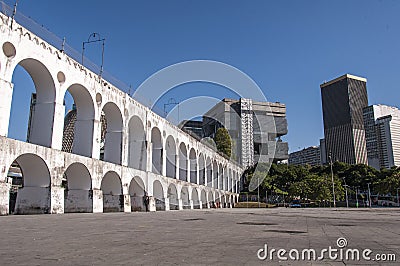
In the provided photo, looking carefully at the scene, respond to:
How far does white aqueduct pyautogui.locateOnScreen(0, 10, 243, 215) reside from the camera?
18.2m

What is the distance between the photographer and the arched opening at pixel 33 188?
19344mm

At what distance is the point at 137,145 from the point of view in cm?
3350

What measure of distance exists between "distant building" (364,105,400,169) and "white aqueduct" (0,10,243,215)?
380 ft

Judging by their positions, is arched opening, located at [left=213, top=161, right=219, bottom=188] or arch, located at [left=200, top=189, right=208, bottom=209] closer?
arch, located at [left=200, top=189, right=208, bottom=209]

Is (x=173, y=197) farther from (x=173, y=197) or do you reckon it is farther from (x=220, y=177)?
(x=220, y=177)

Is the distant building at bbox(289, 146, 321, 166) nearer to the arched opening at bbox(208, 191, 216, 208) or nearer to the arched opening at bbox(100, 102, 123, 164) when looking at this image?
the arched opening at bbox(208, 191, 216, 208)

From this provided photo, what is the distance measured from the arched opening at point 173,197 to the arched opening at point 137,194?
251 inches

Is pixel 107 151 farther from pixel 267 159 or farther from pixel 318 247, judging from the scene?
pixel 267 159

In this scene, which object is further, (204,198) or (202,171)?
(202,171)

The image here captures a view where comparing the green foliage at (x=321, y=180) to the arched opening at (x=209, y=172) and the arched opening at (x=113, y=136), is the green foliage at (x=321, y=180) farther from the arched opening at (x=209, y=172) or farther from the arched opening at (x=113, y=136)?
the arched opening at (x=113, y=136)

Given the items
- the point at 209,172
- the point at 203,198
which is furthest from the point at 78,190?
the point at 209,172

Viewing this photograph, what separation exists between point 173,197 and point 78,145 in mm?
16325

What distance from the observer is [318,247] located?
20.1 feet

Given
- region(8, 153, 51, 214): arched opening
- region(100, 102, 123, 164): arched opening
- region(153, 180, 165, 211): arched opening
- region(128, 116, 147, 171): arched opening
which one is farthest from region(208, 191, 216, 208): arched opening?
region(8, 153, 51, 214): arched opening
